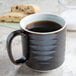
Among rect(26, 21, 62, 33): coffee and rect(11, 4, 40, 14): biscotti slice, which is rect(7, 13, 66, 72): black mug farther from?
rect(11, 4, 40, 14): biscotti slice

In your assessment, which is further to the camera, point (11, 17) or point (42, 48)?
point (11, 17)

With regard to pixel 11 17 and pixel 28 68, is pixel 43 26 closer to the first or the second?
pixel 28 68

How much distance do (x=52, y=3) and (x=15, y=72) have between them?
0.33m

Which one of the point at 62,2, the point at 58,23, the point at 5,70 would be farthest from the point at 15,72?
the point at 62,2

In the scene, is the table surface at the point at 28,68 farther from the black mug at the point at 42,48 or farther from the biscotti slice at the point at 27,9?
the biscotti slice at the point at 27,9

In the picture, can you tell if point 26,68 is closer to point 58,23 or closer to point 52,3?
point 58,23

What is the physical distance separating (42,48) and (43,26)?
0.17 ft

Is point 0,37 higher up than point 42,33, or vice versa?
point 42,33

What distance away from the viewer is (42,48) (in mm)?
411

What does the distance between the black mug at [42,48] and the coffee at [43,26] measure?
0.03 ft

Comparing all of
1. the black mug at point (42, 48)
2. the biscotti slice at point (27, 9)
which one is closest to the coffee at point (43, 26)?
the black mug at point (42, 48)

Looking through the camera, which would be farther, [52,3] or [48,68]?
[52,3]

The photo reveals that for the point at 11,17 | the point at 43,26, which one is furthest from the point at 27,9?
the point at 43,26

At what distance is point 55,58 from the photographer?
0.42 metres
